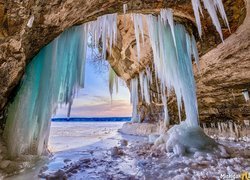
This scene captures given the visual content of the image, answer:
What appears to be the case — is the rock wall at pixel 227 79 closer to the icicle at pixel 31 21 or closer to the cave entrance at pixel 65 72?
the cave entrance at pixel 65 72

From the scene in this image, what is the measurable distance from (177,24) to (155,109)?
480 centimetres

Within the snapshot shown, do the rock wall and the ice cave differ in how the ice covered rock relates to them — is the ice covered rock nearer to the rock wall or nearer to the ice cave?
the ice cave

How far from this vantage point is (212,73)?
4980 mm

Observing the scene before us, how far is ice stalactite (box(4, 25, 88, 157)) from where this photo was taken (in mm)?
2520

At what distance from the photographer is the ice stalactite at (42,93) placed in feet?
8.27

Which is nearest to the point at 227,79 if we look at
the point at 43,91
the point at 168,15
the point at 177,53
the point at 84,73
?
the point at 177,53

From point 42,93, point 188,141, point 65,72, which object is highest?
point 65,72

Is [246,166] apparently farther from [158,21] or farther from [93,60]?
[93,60]

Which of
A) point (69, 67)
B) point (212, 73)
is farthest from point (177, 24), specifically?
point (69, 67)

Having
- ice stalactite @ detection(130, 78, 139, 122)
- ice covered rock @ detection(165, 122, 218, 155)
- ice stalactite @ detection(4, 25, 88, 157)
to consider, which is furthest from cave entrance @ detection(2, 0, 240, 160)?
ice stalactite @ detection(130, 78, 139, 122)

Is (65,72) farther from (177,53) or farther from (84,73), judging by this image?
(177,53)

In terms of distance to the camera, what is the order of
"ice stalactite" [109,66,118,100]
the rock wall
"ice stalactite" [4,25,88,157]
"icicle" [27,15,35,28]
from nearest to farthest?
"icicle" [27,15,35,28] < "ice stalactite" [4,25,88,157] < the rock wall < "ice stalactite" [109,66,118,100]

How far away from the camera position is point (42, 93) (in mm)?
2752

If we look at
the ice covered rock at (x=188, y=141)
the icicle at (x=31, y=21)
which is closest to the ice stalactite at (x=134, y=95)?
the ice covered rock at (x=188, y=141)
